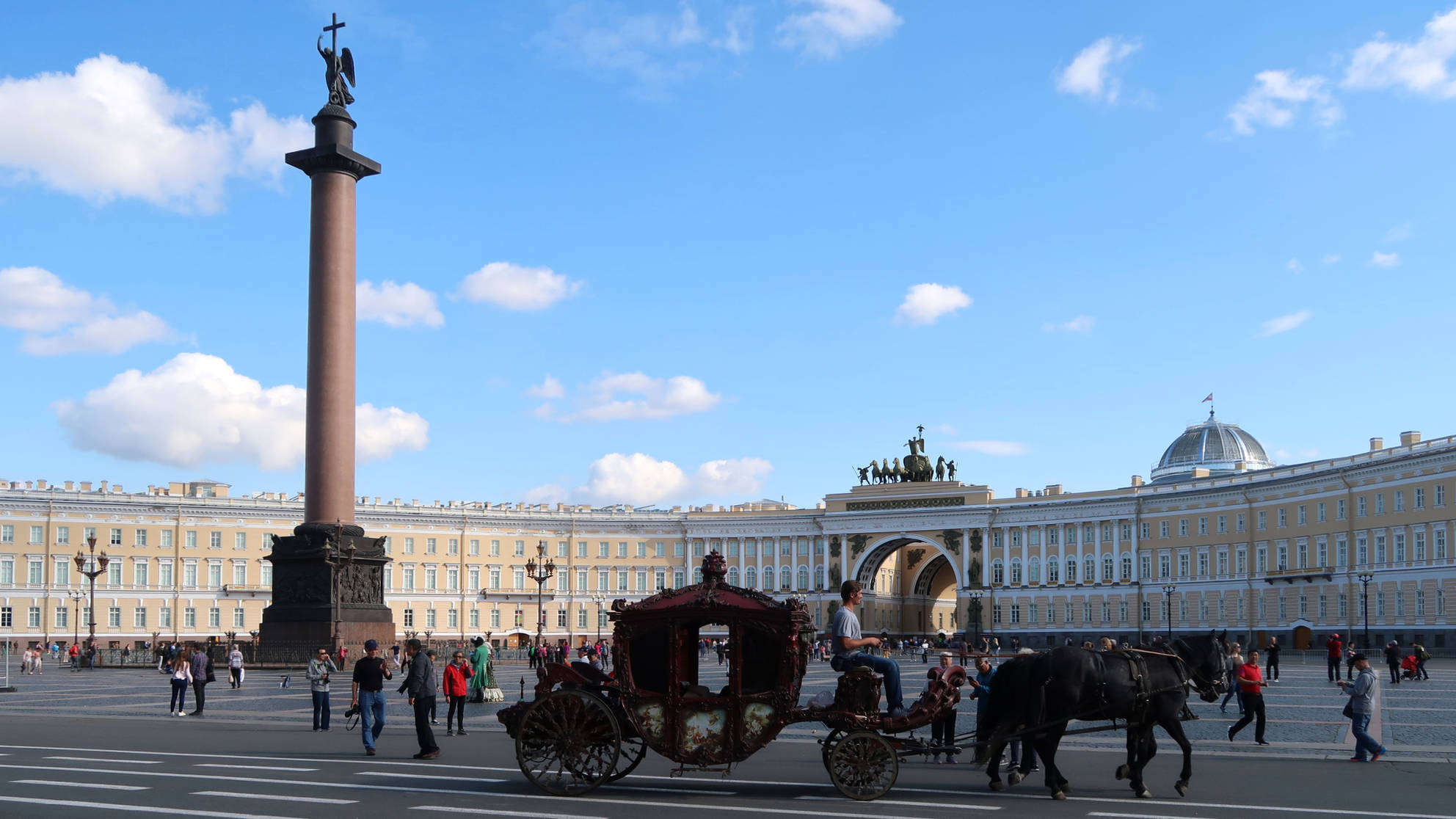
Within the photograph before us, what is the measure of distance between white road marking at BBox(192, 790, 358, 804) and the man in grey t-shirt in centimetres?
503

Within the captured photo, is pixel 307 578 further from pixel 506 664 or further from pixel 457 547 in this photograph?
pixel 457 547

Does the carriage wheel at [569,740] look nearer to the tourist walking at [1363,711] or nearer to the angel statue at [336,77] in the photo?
the tourist walking at [1363,711]

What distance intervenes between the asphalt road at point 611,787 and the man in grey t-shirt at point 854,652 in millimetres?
1062

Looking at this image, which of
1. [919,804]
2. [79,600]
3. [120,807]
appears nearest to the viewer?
[120,807]

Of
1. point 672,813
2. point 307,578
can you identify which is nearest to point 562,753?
point 672,813

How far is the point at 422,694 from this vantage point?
1828cm

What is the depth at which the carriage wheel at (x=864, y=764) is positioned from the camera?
535 inches

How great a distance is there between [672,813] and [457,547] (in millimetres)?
98991

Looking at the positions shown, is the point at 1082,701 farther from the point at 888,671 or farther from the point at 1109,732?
the point at 1109,732

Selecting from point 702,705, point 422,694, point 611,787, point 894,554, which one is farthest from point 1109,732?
point 894,554

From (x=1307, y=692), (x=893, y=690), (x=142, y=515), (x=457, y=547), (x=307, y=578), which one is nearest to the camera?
(x=893, y=690)

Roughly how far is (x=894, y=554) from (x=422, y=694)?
350 ft

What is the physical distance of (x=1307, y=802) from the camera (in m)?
13.3

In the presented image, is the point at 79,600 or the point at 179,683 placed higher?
the point at 179,683
